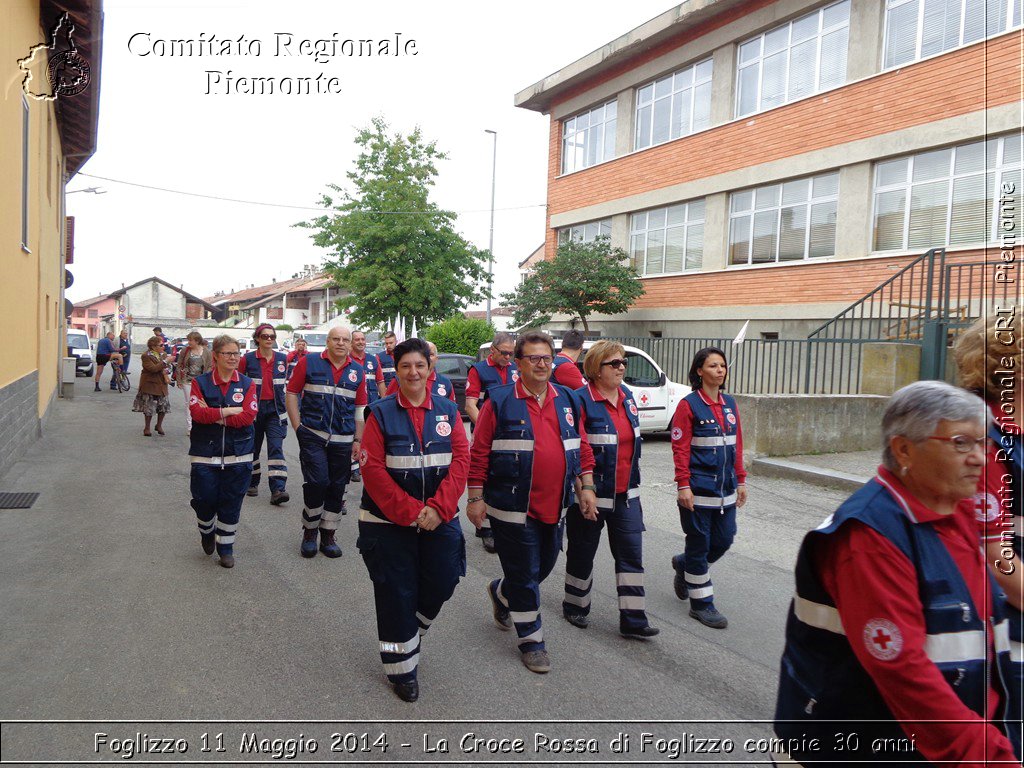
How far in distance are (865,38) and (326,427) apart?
15189 mm

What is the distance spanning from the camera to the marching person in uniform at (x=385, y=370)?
9539mm

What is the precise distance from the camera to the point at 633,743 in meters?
3.47

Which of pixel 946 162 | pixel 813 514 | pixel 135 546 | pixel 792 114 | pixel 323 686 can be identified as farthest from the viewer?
pixel 792 114

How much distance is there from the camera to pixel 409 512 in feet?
12.6

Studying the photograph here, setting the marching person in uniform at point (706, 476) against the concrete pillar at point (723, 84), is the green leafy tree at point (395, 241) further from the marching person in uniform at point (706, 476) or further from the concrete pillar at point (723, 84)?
the marching person in uniform at point (706, 476)

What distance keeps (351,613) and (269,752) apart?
1.78 metres

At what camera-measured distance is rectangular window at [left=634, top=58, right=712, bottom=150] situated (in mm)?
20219

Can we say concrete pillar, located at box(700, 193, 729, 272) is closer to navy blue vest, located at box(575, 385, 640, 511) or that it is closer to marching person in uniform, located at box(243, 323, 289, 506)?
marching person in uniform, located at box(243, 323, 289, 506)

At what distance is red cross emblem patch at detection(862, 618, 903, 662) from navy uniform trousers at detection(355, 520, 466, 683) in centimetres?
247

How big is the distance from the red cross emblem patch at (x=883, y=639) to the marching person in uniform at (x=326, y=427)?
5243 millimetres

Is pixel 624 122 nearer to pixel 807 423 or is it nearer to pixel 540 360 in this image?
pixel 807 423

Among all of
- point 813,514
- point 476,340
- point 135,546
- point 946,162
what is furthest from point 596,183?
point 135,546

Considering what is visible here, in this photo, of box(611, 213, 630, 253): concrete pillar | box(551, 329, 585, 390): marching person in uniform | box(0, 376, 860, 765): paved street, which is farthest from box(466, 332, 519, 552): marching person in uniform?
box(611, 213, 630, 253): concrete pillar

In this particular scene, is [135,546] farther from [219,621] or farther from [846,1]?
[846,1]
